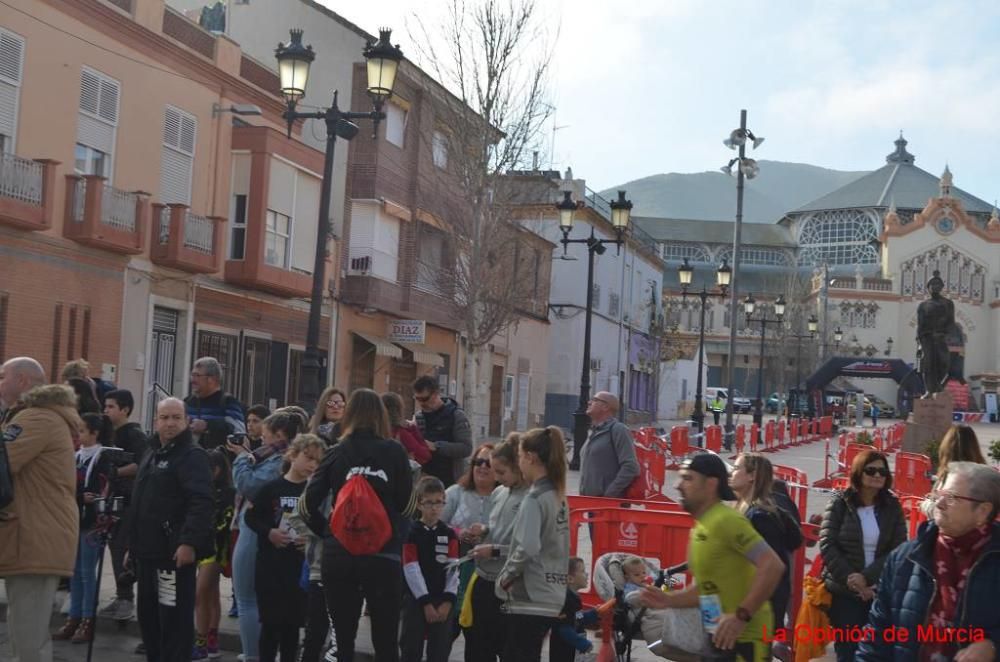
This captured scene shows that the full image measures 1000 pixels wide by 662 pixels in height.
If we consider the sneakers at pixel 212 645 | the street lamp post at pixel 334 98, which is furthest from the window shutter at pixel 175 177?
the sneakers at pixel 212 645

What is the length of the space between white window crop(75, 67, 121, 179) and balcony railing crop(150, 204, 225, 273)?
4.66 feet

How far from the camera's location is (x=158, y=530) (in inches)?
→ 292

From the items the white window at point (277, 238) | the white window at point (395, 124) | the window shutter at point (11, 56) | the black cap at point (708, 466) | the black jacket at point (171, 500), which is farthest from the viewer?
the white window at point (395, 124)

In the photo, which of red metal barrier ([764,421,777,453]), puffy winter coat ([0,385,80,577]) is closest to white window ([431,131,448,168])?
red metal barrier ([764,421,777,453])

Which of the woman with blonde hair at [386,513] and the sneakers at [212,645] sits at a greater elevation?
the woman with blonde hair at [386,513]

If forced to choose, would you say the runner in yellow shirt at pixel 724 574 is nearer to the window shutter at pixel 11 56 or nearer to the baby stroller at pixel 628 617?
the baby stroller at pixel 628 617

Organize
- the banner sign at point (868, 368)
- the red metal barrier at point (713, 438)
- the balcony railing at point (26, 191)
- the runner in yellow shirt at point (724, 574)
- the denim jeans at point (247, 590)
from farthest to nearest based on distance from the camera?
the banner sign at point (868, 368), the red metal barrier at point (713, 438), the balcony railing at point (26, 191), the denim jeans at point (247, 590), the runner in yellow shirt at point (724, 574)

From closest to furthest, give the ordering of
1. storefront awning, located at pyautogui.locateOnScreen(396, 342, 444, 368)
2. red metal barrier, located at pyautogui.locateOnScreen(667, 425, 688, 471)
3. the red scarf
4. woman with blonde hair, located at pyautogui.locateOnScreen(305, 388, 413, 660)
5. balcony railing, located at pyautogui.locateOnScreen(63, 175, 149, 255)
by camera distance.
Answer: the red scarf < woman with blonde hair, located at pyautogui.locateOnScreen(305, 388, 413, 660) < balcony railing, located at pyautogui.locateOnScreen(63, 175, 149, 255) < red metal barrier, located at pyautogui.locateOnScreen(667, 425, 688, 471) < storefront awning, located at pyautogui.locateOnScreen(396, 342, 444, 368)

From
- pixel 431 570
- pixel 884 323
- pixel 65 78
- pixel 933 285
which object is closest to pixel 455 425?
pixel 431 570

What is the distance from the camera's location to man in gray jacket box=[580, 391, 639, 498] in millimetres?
9969

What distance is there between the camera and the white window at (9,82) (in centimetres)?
1905

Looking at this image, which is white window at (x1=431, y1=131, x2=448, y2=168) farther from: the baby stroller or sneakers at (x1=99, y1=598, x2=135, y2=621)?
the baby stroller

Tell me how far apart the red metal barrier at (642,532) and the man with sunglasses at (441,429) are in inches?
40.8

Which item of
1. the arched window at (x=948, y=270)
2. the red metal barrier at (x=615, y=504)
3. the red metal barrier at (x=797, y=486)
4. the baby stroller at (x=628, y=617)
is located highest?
the arched window at (x=948, y=270)
